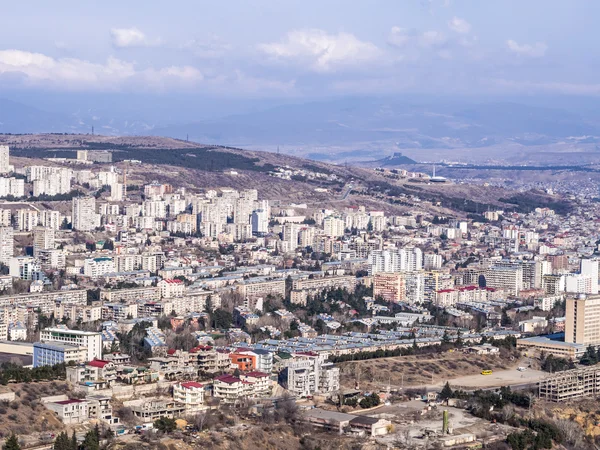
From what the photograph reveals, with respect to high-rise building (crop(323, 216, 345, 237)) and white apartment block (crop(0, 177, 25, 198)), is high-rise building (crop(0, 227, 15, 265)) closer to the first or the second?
white apartment block (crop(0, 177, 25, 198))

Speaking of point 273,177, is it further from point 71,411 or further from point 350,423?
point 71,411

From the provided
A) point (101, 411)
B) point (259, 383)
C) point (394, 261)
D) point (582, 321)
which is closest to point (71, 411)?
point (101, 411)

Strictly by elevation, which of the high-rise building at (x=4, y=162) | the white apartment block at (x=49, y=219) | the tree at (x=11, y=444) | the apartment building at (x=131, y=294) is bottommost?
the tree at (x=11, y=444)

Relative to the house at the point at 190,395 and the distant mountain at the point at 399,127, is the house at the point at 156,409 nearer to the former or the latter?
the house at the point at 190,395

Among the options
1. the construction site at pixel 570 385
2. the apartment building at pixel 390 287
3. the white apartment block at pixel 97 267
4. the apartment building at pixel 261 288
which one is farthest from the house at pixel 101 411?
the white apartment block at pixel 97 267

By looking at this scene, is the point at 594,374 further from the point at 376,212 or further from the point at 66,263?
the point at 376,212

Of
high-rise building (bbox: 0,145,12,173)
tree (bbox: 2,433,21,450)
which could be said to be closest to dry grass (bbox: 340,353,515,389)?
tree (bbox: 2,433,21,450)
